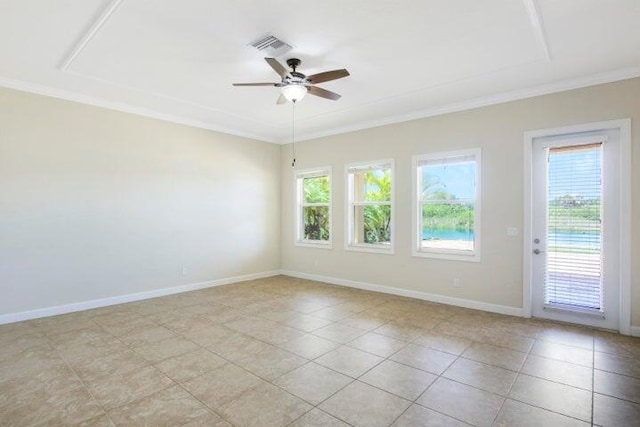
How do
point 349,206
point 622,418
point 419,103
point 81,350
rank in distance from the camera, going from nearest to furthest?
point 622,418
point 81,350
point 419,103
point 349,206

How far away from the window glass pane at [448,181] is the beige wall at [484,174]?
213 mm

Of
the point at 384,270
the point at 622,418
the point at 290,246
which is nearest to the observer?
the point at 622,418

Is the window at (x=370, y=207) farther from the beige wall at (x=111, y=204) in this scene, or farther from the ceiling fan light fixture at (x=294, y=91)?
the ceiling fan light fixture at (x=294, y=91)

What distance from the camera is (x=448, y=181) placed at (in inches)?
199

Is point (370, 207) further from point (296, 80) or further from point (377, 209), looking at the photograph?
point (296, 80)

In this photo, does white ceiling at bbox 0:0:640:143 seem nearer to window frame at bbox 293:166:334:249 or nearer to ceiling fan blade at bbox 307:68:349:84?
ceiling fan blade at bbox 307:68:349:84

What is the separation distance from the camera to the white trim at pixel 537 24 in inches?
101

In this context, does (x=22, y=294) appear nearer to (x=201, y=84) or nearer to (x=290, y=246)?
(x=201, y=84)

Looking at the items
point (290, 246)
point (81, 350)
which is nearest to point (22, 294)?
point (81, 350)

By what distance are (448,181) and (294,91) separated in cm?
281

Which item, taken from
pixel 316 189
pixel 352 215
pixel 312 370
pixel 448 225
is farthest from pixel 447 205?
pixel 312 370

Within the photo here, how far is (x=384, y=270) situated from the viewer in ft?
18.6

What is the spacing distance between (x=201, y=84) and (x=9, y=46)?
178 centimetres

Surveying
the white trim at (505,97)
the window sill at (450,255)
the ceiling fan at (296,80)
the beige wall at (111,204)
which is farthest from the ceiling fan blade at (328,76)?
the beige wall at (111,204)
